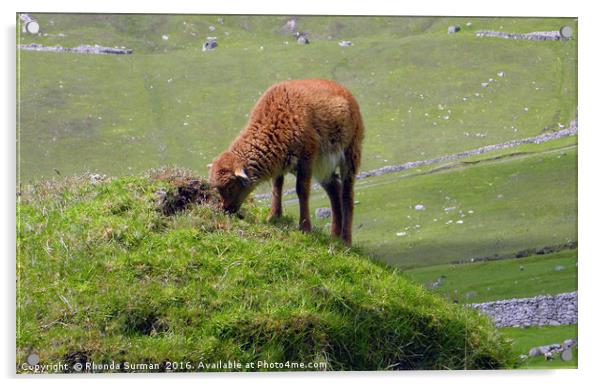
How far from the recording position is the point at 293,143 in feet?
41.3

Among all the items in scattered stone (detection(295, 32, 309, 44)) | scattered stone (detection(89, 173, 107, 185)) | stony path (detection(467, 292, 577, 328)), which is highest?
scattered stone (detection(295, 32, 309, 44))

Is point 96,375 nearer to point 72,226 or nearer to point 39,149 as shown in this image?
point 72,226

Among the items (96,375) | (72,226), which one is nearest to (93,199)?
(72,226)

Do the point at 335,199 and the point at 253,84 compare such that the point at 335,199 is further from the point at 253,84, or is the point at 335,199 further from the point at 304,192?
the point at 253,84

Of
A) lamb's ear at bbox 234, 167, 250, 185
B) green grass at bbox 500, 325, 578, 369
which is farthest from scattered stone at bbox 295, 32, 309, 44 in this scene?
green grass at bbox 500, 325, 578, 369

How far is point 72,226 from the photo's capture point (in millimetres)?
11781

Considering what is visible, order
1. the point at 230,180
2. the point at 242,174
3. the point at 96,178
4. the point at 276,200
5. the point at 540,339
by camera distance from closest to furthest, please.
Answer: the point at 540,339, the point at 242,174, the point at 230,180, the point at 276,200, the point at 96,178

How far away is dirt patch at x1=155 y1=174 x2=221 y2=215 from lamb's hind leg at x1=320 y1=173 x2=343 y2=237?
1829mm

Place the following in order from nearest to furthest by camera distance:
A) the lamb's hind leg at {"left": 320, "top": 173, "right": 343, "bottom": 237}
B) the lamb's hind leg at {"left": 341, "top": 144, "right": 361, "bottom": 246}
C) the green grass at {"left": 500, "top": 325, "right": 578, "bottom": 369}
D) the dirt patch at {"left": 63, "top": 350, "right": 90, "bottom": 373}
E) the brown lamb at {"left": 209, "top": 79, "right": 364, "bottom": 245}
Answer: the dirt patch at {"left": 63, "top": 350, "right": 90, "bottom": 373} → the green grass at {"left": 500, "top": 325, "right": 578, "bottom": 369} → the brown lamb at {"left": 209, "top": 79, "right": 364, "bottom": 245} → the lamb's hind leg at {"left": 341, "top": 144, "right": 361, "bottom": 246} → the lamb's hind leg at {"left": 320, "top": 173, "right": 343, "bottom": 237}

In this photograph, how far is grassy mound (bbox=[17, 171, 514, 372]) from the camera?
1045 centimetres

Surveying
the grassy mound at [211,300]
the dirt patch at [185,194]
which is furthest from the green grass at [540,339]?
the dirt patch at [185,194]

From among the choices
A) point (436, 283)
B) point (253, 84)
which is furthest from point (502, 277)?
point (253, 84)

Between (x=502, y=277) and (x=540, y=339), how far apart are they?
4.21 feet

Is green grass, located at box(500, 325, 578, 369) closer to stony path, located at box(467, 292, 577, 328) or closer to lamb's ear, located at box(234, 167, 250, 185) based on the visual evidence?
stony path, located at box(467, 292, 577, 328)
